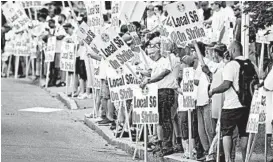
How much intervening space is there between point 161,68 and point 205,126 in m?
1.27

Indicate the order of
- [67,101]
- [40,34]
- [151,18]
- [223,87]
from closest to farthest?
[223,87] → [151,18] → [67,101] → [40,34]

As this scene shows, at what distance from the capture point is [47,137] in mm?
18734

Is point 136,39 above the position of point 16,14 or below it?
below

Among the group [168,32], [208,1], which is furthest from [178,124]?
[208,1]

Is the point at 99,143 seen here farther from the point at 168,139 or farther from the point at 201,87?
the point at 201,87

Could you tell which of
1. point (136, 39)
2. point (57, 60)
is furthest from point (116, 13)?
point (57, 60)

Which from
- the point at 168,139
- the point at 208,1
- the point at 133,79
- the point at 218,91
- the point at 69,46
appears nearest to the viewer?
the point at 218,91

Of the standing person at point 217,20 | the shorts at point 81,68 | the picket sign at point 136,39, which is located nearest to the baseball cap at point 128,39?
the picket sign at point 136,39

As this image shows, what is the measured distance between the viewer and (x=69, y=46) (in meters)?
26.0

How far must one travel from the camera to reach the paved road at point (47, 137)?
16219 mm

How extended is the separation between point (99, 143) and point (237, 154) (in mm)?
3439

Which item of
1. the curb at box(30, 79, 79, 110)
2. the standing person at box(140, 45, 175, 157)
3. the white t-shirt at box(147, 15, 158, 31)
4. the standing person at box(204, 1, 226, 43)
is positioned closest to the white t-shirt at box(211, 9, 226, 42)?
the standing person at box(204, 1, 226, 43)

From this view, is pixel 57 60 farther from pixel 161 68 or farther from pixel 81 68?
pixel 161 68

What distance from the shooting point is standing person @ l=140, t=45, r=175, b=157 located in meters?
15.7
